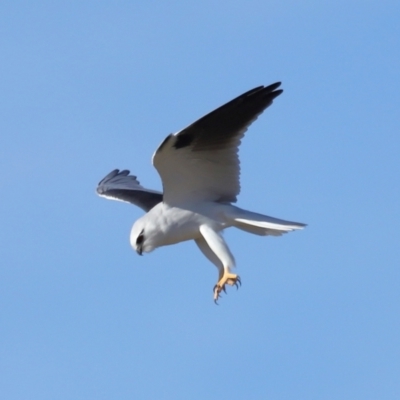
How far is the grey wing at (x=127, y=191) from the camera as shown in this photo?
1354 cm

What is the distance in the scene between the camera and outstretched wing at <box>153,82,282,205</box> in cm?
1151

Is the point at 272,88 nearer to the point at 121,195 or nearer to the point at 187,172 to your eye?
the point at 187,172

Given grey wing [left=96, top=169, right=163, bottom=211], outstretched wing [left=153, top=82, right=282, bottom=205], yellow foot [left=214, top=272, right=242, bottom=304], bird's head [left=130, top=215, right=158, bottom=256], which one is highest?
grey wing [left=96, top=169, right=163, bottom=211]

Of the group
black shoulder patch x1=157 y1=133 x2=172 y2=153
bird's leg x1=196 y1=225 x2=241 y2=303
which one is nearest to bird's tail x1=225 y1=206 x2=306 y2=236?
bird's leg x1=196 y1=225 x2=241 y2=303

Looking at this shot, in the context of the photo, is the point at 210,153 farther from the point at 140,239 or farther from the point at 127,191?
the point at 127,191

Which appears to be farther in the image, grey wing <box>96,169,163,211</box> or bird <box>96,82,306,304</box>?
grey wing <box>96,169,163,211</box>

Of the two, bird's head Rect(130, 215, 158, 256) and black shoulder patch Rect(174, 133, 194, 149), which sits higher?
black shoulder patch Rect(174, 133, 194, 149)

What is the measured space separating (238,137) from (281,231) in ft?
3.17

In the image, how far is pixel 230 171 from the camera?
39.5 ft

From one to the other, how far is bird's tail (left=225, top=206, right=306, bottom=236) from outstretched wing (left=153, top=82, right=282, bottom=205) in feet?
0.87

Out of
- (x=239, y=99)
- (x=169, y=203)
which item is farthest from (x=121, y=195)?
(x=239, y=99)

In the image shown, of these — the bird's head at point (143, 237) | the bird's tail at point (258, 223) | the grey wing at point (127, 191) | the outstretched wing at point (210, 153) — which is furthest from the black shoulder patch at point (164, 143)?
the grey wing at point (127, 191)

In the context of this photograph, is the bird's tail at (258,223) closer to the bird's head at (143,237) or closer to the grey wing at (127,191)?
the bird's head at (143,237)

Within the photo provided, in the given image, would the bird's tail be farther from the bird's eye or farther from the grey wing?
the grey wing
